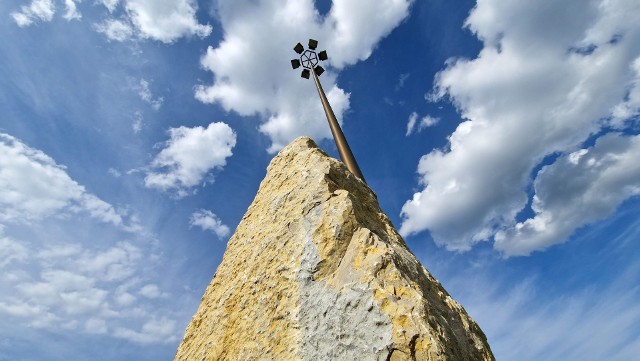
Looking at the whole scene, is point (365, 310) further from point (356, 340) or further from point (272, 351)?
point (272, 351)

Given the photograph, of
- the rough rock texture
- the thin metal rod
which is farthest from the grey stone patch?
the thin metal rod

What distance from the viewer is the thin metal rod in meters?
9.10

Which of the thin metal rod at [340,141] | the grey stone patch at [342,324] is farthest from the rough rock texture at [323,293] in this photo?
the thin metal rod at [340,141]

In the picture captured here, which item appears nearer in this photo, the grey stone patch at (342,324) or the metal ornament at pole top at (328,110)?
the grey stone patch at (342,324)

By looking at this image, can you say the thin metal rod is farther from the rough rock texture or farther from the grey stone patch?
the grey stone patch

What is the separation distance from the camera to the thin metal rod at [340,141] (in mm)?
9102

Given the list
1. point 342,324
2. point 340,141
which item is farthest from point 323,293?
point 340,141

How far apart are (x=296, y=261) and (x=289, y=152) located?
2.99 m

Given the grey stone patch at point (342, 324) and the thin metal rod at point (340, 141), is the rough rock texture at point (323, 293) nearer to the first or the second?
the grey stone patch at point (342, 324)

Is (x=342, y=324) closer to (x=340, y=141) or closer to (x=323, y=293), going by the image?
(x=323, y=293)

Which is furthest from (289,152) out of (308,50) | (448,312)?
(308,50)

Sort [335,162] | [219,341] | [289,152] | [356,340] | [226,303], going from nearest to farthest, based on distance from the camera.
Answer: [356,340] → [219,341] → [226,303] → [335,162] → [289,152]

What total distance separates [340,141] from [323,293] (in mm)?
6398

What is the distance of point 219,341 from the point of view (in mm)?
5066
